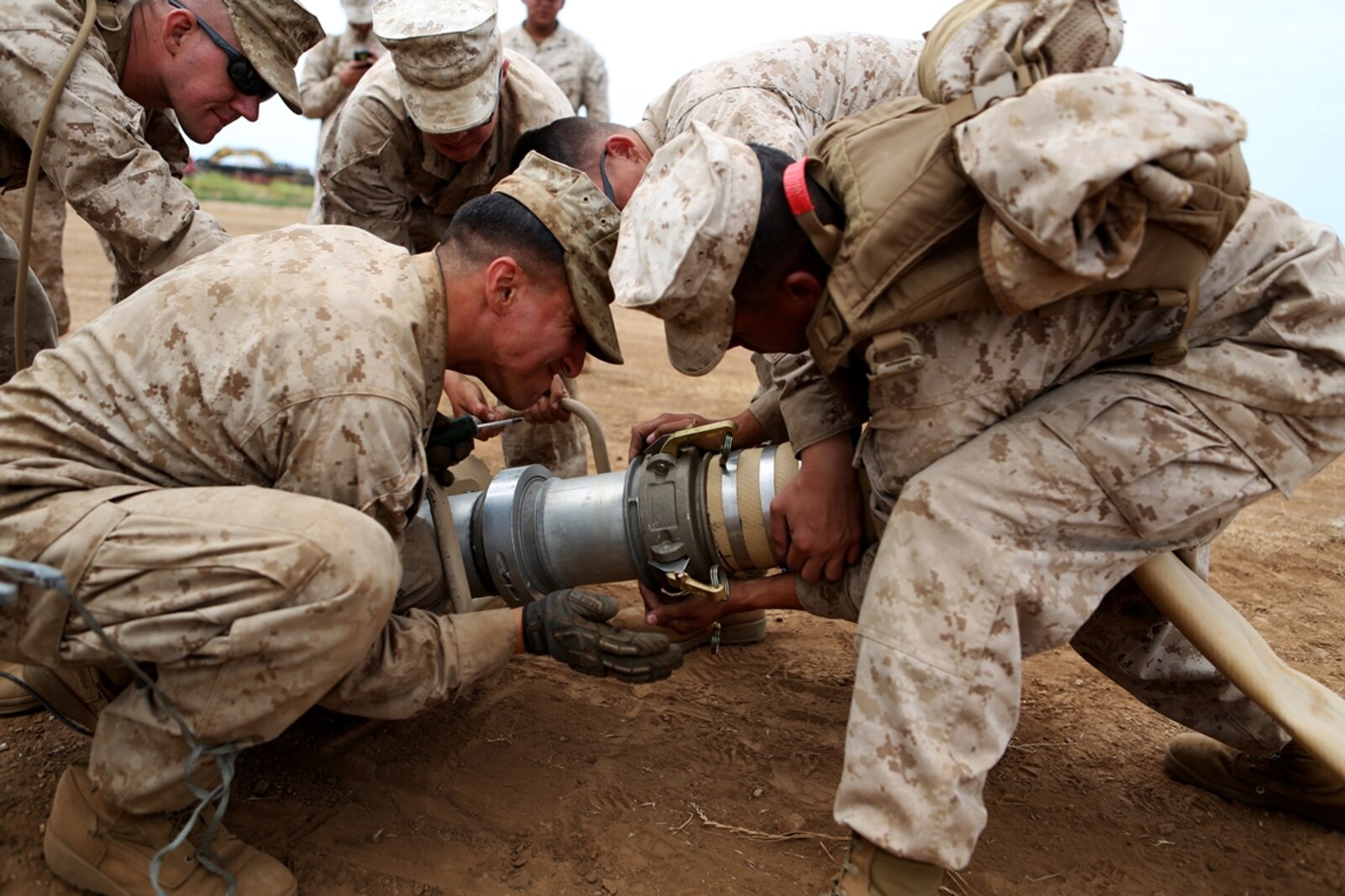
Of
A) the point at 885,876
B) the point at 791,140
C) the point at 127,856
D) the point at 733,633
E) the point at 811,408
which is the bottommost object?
the point at 733,633

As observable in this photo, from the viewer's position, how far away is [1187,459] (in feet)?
7.66

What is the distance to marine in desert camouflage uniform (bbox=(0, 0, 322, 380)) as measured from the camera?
335 cm

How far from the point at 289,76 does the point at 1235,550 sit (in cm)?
414

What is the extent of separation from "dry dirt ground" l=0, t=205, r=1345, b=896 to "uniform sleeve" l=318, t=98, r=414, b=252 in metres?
2.11

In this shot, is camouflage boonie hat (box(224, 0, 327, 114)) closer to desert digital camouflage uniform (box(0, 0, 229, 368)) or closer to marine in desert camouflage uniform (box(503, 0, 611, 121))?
desert digital camouflage uniform (box(0, 0, 229, 368))

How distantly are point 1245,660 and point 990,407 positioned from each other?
2.54 ft

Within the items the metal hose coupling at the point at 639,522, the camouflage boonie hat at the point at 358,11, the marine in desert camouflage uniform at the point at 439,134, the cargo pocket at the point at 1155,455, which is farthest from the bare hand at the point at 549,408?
the camouflage boonie hat at the point at 358,11

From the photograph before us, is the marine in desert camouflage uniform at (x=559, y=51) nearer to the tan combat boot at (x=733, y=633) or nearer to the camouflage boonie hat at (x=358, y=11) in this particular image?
the camouflage boonie hat at (x=358, y=11)

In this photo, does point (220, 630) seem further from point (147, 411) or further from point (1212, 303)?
point (1212, 303)

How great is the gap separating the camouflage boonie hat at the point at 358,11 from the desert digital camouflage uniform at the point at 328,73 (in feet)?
0.27

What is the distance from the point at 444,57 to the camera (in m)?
4.09

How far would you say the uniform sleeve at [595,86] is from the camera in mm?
9445

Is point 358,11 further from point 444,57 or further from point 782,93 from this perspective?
point 782,93

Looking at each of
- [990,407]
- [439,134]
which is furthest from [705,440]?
[439,134]
